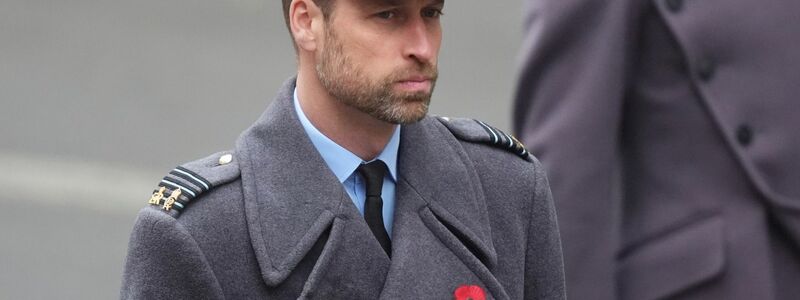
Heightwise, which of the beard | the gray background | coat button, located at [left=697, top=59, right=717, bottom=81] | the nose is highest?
the nose

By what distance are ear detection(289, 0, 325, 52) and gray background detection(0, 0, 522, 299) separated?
5263 mm

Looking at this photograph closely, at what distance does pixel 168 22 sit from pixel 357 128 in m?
8.29

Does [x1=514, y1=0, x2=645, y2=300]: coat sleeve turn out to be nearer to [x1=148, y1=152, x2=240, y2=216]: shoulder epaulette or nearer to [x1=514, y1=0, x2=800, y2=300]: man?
[x1=514, y1=0, x2=800, y2=300]: man

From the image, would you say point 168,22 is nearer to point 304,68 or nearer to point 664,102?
point 664,102

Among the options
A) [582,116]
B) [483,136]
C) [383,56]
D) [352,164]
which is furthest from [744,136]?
[383,56]

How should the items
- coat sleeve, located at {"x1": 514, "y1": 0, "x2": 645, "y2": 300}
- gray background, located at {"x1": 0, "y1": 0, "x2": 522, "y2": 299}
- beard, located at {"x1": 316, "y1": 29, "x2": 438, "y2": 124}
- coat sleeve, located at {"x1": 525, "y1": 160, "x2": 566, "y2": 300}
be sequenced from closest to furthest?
beard, located at {"x1": 316, "y1": 29, "x2": 438, "y2": 124} → coat sleeve, located at {"x1": 525, "y1": 160, "x2": 566, "y2": 300} → coat sleeve, located at {"x1": 514, "y1": 0, "x2": 645, "y2": 300} → gray background, located at {"x1": 0, "y1": 0, "x2": 522, "y2": 299}

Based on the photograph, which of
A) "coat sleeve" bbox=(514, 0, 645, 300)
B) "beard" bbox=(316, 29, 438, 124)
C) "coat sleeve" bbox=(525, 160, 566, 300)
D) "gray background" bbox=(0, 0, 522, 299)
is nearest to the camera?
"beard" bbox=(316, 29, 438, 124)

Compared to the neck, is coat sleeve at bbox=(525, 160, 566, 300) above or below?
below

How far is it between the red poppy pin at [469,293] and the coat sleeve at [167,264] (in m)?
0.41

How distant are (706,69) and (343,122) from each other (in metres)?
1.32

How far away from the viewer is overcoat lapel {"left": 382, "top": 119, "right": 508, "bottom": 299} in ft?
12.1

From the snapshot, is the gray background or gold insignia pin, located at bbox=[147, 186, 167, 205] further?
the gray background

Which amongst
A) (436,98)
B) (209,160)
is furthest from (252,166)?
(436,98)

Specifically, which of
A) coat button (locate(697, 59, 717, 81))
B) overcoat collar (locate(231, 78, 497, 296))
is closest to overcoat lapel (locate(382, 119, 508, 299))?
overcoat collar (locate(231, 78, 497, 296))
